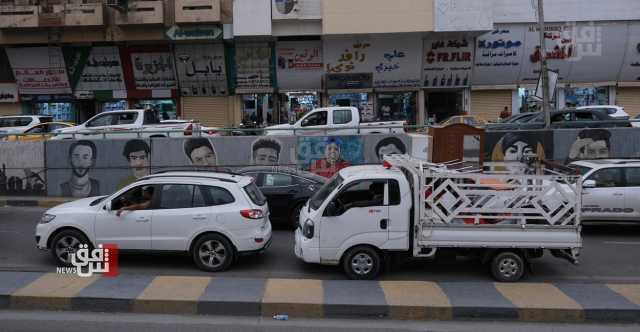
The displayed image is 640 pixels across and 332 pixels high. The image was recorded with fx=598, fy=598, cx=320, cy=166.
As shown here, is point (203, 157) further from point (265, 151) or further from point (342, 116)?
point (342, 116)

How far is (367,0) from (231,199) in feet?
72.2

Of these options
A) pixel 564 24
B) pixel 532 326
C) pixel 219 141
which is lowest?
pixel 532 326

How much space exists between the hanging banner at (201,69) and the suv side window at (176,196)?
76.0 ft

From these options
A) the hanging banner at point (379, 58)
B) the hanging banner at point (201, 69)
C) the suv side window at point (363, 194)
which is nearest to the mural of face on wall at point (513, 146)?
the suv side window at point (363, 194)

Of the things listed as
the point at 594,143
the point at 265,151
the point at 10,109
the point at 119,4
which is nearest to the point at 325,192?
the point at 265,151

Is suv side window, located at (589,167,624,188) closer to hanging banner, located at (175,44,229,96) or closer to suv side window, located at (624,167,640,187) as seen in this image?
suv side window, located at (624,167,640,187)

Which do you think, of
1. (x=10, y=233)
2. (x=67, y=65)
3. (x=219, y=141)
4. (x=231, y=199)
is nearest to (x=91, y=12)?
(x=67, y=65)

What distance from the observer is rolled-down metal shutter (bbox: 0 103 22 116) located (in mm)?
33219

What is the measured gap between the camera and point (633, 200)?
12.0 m

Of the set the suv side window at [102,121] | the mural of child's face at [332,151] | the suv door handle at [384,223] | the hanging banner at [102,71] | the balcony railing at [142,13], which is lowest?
the suv door handle at [384,223]

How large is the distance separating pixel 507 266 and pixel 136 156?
12.2 m

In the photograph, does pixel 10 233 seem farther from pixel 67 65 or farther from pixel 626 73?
pixel 626 73

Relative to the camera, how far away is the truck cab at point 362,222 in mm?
8398

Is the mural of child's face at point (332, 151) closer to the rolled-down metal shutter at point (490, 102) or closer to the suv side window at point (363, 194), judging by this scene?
the suv side window at point (363, 194)
